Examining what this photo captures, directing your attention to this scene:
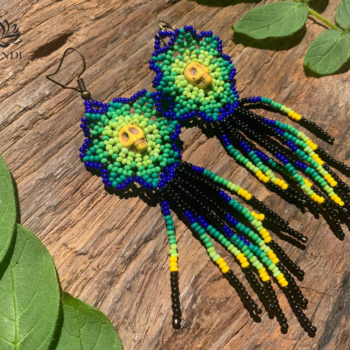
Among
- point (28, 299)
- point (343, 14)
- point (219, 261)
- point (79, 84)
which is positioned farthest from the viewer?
point (343, 14)

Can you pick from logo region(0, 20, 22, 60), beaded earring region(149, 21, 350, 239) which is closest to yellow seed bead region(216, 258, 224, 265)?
beaded earring region(149, 21, 350, 239)

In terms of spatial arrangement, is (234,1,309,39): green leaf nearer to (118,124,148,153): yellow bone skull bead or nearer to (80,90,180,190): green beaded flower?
(80,90,180,190): green beaded flower

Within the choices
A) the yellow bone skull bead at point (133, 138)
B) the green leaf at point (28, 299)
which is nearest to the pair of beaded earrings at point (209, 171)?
the yellow bone skull bead at point (133, 138)

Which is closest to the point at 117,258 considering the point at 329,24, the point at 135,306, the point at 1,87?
the point at 135,306

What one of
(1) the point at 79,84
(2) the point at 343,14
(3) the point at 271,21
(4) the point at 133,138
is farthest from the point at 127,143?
(2) the point at 343,14

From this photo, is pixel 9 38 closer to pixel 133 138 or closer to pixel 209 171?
pixel 133 138

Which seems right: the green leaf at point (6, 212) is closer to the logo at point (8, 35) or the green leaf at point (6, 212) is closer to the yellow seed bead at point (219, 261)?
the logo at point (8, 35)
